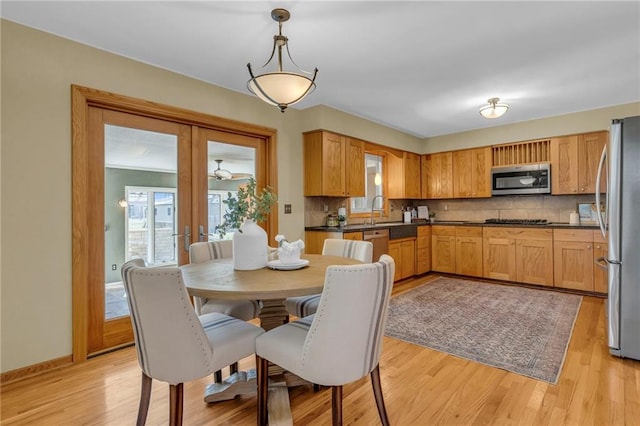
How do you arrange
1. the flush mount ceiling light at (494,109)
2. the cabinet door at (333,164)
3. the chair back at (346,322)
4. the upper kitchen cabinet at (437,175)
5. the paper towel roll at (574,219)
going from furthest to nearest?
1. the upper kitchen cabinet at (437,175)
2. the paper towel roll at (574,219)
3. the cabinet door at (333,164)
4. the flush mount ceiling light at (494,109)
5. the chair back at (346,322)

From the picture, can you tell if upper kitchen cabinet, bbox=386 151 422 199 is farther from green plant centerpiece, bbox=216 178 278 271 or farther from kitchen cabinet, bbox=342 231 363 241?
green plant centerpiece, bbox=216 178 278 271

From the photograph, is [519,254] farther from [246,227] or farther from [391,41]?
[246,227]

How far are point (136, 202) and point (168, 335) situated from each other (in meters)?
1.88

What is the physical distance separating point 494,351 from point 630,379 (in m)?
0.79

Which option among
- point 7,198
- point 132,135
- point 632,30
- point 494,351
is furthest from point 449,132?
point 7,198

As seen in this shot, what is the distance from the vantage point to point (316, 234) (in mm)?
4117

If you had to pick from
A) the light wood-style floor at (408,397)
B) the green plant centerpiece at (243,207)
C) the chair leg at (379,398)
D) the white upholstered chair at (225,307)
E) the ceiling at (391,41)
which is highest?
the ceiling at (391,41)

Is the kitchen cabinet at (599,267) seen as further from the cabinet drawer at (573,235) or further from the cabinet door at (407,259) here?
the cabinet door at (407,259)

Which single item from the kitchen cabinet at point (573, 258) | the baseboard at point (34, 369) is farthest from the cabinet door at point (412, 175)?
the baseboard at point (34, 369)

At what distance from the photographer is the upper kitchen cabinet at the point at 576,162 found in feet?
14.3

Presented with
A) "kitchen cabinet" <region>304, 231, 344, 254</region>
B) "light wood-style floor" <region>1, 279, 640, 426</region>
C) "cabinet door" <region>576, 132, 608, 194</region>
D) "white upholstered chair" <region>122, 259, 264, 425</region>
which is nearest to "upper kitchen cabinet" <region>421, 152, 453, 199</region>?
"cabinet door" <region>576, 132, 608, 194</region>

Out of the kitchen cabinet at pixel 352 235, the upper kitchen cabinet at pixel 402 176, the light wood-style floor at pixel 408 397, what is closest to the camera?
the light wood-style floor at pixel 408 397

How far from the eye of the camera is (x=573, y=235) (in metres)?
4.22

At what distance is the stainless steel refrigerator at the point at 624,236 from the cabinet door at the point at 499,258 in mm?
2320
